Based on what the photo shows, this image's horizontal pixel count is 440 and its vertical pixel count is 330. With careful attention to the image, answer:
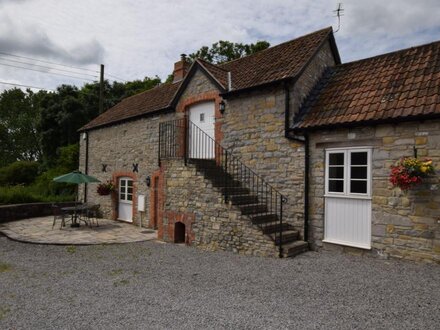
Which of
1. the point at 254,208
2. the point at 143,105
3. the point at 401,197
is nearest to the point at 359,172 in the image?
the point at 401,197

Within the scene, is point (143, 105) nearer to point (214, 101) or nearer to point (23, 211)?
point (214, 101)

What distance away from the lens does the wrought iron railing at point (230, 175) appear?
7628mm

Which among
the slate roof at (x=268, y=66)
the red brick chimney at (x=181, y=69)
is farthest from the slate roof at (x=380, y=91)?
the red brick chimney at (x=181, y=69)

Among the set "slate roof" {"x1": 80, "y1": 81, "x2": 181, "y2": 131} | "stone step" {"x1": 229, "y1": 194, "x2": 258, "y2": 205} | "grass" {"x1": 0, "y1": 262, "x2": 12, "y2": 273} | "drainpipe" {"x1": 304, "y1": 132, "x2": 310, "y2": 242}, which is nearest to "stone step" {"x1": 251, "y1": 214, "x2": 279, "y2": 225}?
"stone step" {"x1": 229, "y1": 194, "x2": 258, "y2": 205}

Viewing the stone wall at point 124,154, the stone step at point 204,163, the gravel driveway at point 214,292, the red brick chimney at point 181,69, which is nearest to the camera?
the gravel driveway at point 214,292

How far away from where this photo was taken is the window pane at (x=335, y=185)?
7.17 metres

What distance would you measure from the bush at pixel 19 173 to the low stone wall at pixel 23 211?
1126cm

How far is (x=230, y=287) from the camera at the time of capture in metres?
5.08

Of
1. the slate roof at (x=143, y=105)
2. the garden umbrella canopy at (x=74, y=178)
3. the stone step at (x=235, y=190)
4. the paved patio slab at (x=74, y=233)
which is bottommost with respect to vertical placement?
the paved patio slab at (x=74, y=233)

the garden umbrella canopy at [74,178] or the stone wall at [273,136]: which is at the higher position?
the stone wall at [273,136]

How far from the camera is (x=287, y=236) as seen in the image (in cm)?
737

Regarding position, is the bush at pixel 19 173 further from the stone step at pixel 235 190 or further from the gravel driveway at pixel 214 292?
the stone step at pixel 235 190

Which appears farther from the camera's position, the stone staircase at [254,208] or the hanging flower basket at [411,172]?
the stone staircase at [254,208]

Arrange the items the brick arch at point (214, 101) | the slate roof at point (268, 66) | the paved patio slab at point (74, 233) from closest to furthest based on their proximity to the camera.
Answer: the slate roof at point (268, 66) → the paved patio slab at point (74, 233) → the brick arch at point (214, 101)
